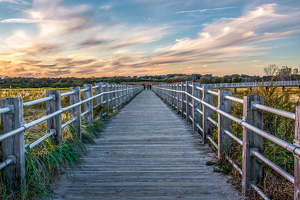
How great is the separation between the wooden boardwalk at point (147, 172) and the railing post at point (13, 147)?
525 mm

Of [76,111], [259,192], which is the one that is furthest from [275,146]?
[76,111]

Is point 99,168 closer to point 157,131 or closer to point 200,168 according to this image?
point 200,168

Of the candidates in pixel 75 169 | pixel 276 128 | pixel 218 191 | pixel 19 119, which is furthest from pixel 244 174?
pixel 19 119

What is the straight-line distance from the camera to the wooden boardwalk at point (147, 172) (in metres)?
3.18

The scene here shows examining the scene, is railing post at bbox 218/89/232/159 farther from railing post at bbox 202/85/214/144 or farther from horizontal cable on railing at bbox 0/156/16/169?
horizontal cable on railing at bbox 0/156/16/169

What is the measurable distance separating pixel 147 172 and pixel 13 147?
1.94 meters

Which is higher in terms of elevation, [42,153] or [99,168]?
[42,153]

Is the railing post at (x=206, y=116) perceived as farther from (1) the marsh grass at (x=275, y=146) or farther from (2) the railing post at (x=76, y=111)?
(2) the railing post at (x=76, y=111)

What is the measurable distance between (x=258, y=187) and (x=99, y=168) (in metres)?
2.42

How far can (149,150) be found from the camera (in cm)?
519

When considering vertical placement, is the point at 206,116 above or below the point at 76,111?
below

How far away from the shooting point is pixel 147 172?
12.8 feet

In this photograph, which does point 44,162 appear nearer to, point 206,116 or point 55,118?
point 55,118

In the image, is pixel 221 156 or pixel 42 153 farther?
pixel 221 156
